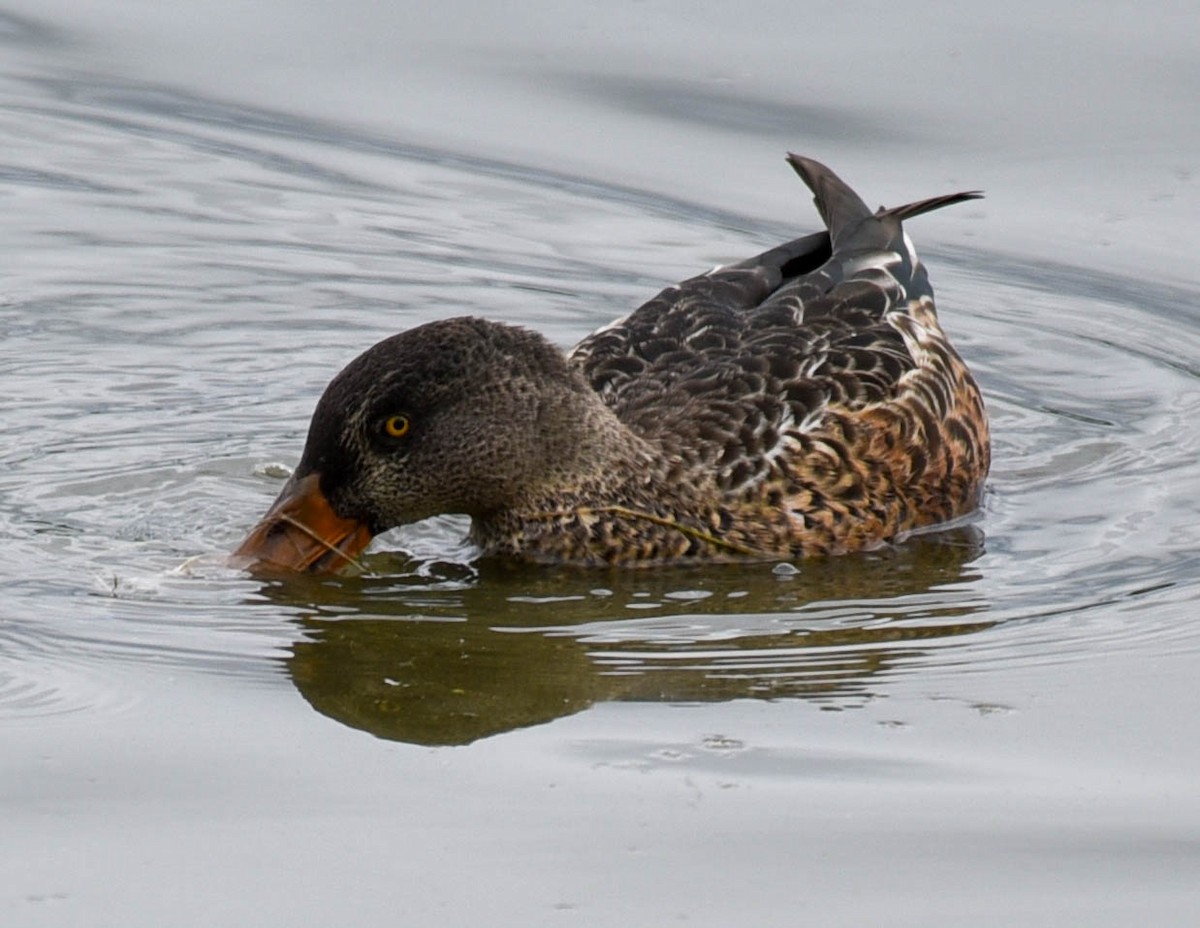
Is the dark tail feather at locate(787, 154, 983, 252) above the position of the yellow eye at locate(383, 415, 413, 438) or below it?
above

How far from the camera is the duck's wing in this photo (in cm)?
927

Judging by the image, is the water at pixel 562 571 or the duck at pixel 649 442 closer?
the water at pixel 562 571

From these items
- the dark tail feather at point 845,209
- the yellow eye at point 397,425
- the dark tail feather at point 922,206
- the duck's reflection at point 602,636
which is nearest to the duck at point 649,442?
the yellow eye at point 397,425

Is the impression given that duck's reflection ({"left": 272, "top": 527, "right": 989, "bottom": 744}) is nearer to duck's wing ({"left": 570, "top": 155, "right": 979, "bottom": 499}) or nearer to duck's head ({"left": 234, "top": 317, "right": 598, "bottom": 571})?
duck's head ({"left": 234, "top": 317, "right": 598, "bottom": 571})

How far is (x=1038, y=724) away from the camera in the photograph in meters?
7.09

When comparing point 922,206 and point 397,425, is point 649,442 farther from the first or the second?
point 922,206

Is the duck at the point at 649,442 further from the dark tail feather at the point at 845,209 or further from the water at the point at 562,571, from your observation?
the dark tail feather at the point at 845,209

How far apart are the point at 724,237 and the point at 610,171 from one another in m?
1.19

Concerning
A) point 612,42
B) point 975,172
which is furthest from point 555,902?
point 612,42

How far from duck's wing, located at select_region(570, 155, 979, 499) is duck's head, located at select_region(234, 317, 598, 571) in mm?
477

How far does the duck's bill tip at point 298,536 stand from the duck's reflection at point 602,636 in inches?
4.4

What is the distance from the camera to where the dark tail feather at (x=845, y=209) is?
10.6 m

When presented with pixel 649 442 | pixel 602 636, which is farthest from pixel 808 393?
pixel 602 636

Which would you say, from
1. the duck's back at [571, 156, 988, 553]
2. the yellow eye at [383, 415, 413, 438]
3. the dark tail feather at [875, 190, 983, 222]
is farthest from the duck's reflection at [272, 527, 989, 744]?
the dark tail feather at [875, 190, 983, 222]
